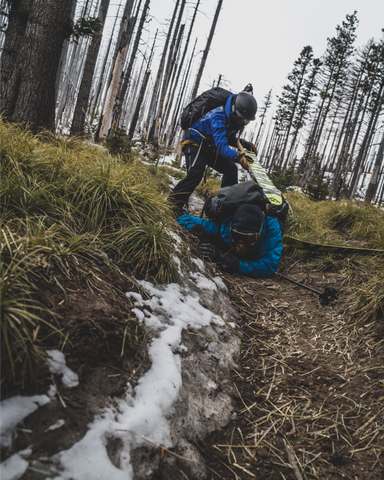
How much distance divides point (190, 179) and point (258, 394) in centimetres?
294

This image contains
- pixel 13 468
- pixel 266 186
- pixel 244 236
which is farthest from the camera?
pixel 266 186

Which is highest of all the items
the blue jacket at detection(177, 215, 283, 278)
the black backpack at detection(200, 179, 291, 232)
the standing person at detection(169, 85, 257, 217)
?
the standing person at detection(169, 85, 257, 217)

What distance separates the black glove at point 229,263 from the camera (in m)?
3.37

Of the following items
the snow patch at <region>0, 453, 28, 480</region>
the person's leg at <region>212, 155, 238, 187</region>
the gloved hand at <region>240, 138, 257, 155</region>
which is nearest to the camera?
the snow patch at <region>0, 453, 28, 480</region>

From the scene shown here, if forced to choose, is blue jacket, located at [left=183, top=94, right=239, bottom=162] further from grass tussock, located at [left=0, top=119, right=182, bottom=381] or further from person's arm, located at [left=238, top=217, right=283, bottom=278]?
grass tussock, located at [left=0, top=119, right=182, bottom=381]

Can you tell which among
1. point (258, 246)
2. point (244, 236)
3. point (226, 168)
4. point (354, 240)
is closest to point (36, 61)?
point (226, 168)

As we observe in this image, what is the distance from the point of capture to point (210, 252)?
131 inches

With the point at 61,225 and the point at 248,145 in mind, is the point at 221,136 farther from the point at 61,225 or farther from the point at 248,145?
the point at 61,225

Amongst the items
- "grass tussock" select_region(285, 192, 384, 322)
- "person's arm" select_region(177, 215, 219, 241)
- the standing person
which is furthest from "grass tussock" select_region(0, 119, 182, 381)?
"grass tussock" select_region(285, 192, 384, 322)

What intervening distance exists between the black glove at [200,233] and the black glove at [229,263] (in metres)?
0.36

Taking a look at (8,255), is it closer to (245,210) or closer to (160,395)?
(160,395)

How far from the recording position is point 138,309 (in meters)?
1.74

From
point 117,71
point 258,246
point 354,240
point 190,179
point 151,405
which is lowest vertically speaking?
point 151,405

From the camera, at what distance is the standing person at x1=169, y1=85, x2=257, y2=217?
3799 mm
